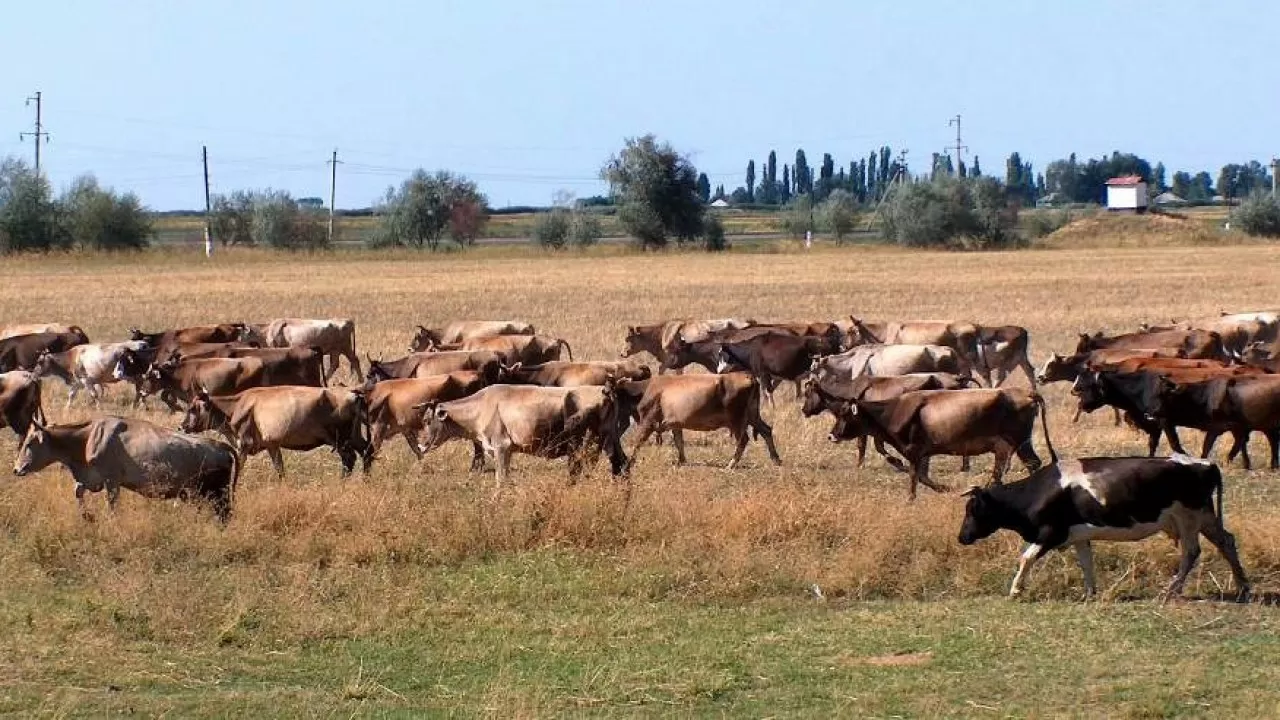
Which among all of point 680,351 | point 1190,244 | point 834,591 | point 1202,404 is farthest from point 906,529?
point 1190,244

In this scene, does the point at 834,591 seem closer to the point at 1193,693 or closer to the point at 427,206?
the point at 1193,693

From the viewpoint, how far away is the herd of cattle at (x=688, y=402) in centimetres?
1170

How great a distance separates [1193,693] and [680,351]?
16.7 m

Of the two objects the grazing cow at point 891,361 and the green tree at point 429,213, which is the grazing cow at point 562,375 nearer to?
the grazing cow at point 891,361

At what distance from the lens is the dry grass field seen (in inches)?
373

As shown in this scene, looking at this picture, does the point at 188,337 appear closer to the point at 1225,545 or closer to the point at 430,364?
the point at 430,364

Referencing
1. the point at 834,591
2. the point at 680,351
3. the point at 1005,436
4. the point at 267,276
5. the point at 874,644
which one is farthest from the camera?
the point at 267,276

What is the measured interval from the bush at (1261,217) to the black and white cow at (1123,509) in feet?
278

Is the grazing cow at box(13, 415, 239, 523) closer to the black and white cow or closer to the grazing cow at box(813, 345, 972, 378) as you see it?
the black and white cow

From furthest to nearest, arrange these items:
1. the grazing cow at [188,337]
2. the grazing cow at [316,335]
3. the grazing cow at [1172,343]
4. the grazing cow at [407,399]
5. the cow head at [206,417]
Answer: the grazing cow at [316,335] → the grazing cow at [188,337] → the grazing cow at [1172,343] → the grazing cow at [407,399] → the cow head at [206,417]

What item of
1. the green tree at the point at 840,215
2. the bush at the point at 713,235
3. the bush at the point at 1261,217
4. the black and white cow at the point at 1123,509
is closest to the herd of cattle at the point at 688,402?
the black and white cow at the point at 1123,509

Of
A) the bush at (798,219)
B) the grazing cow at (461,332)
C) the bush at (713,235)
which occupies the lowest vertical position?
the grazing cow at (461,332)

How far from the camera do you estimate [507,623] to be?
11.2 meters

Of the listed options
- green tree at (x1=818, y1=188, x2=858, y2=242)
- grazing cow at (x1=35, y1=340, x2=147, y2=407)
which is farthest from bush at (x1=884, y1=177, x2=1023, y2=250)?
grazing cow at (x1=35, y1=340, x2=147, y2=407)
